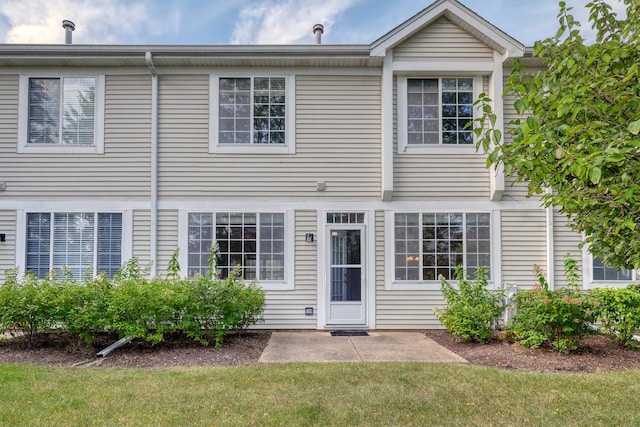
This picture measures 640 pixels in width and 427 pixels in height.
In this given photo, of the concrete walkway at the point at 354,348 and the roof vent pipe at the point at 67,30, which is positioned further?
the roof vent pipe at the point at 67,30

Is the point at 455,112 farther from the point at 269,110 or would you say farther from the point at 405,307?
the point at 405,307

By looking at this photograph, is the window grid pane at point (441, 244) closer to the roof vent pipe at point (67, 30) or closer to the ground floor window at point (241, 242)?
the ground floor window at point (241, 242)

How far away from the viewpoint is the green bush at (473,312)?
6.40 m

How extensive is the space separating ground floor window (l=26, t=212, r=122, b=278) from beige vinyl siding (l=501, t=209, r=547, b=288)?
7.79 m

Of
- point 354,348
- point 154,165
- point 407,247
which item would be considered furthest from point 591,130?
point 154,165

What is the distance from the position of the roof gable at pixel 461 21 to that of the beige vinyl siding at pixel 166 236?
5180 millimetres

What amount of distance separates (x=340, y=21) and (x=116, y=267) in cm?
936

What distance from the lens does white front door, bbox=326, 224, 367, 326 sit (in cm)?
775

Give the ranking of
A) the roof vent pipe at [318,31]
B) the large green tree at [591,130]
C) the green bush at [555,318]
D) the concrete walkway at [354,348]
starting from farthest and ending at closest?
the roof vent pipe at [318,31] → the green bush at [555,318] → the concrete walkway at [354,348] → the large green tree at [591,130]

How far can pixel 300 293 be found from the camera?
772 centimetres

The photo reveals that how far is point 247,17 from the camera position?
12109mm

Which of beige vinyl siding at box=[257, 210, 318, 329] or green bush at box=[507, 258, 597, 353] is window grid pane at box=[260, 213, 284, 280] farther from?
green bush at box=[507, 258, 597, 353]

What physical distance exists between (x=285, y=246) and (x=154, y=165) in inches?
122

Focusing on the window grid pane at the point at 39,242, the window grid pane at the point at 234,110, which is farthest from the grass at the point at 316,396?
the window grid pane at the point at 234,110
